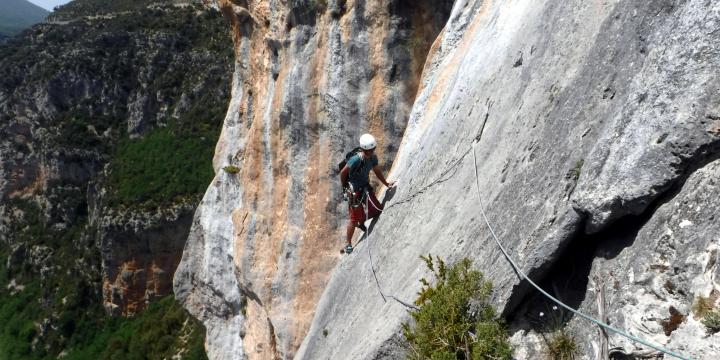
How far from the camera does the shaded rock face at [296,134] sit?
11.3m

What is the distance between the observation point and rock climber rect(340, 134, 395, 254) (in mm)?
8508

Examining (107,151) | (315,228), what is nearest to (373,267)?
(315,228)

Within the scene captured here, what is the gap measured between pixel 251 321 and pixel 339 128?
23.2 feet

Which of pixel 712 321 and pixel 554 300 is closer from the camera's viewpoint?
pixel 712 321

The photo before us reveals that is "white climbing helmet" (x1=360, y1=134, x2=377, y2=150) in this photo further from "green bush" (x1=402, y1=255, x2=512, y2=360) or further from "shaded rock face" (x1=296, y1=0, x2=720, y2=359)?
"green bush" (x1=402, y1=255, x2=512, y2=360)

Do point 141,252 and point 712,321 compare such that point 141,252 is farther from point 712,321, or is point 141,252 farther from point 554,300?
point 712,321

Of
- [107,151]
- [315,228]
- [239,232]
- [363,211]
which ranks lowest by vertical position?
[239,232]

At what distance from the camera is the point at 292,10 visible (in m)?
13.1

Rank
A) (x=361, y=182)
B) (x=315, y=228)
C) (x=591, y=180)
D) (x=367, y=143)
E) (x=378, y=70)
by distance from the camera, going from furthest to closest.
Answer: (x=315, y=228), (x=378, y=70), (x=361, y=182), (x=367, y=143), (x=591, y=180)

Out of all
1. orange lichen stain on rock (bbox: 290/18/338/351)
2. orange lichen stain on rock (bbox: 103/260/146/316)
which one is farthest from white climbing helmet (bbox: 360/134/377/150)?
orange lichen stain on rock (bbox: 103/260/146/316)

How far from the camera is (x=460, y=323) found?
4.04 m

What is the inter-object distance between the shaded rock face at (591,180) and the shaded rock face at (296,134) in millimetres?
4926

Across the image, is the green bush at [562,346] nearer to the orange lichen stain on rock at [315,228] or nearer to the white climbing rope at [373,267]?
the white climbing rope at [373,267]

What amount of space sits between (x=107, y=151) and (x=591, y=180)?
66.1m
